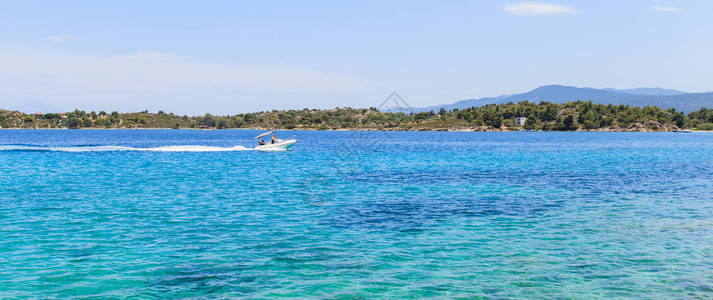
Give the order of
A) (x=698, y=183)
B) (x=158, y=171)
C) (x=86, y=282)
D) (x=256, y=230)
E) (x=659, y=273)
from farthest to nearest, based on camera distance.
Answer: (x=158, y=171)
(x=698, y=183)
(x=256, y=230)
(x=659, y=273)
(x=86, y=282)

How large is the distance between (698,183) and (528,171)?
1682 centimetres

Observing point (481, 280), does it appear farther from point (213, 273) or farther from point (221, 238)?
point (221, 238)

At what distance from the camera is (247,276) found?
1659 centimetres

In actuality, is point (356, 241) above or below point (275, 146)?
below

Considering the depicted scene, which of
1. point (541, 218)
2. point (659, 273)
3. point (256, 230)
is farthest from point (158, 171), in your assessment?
point (659, 273)

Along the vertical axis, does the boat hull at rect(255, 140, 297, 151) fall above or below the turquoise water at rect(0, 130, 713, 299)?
above

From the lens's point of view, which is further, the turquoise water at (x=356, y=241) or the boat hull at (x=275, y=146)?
the boat hull at (x=275, y=146)

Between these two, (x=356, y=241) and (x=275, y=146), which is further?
(x=275, y=146)

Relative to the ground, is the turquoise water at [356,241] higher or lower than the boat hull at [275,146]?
lower

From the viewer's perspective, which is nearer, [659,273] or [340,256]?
[659,273]

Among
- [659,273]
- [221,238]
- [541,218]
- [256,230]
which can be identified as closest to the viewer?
[659,273]

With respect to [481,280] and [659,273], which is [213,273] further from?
[659,273]

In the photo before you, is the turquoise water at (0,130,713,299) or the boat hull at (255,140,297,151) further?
the boat hull at (255,140,297,151)

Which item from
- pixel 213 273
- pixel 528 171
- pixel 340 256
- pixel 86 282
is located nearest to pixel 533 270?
pixel 340 256
